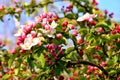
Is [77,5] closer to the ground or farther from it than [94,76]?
farther from it

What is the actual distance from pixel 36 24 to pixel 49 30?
0.18 meters

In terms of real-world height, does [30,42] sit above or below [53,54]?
above

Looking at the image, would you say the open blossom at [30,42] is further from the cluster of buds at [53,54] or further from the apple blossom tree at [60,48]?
the cluster of buds at [53,54]

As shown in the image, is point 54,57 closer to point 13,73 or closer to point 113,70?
point 113,70

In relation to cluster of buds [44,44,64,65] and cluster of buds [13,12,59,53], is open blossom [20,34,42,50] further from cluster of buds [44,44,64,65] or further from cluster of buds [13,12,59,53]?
cluster of buds [44,44,64,65]

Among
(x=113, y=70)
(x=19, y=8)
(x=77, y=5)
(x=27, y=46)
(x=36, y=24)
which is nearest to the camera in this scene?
(x=27, y=46)

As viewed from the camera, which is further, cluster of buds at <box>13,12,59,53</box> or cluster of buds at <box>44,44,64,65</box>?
cluster of buds at <box>44,44,64,65</box>

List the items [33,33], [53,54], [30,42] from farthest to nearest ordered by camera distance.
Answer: [53,54] → [33,33] → [30,42]

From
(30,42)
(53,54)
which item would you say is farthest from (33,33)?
(53,54)

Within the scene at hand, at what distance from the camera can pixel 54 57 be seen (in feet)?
9.84

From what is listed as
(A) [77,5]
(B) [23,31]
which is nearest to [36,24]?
(B) [23,31]

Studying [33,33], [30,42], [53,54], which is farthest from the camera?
[53,54]

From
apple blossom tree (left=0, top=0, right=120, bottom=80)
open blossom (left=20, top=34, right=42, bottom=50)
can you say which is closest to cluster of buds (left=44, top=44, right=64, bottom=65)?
apple blossom tree (left=0, top=0, right=120, bottom=80)

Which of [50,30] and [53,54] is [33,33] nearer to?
[50,30]
